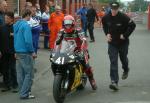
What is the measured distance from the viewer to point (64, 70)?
10.2 meters

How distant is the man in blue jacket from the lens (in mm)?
10266

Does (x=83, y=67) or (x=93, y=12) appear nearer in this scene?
(x=83, y=67)

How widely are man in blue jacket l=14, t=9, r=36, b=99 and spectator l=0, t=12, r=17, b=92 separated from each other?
77cm

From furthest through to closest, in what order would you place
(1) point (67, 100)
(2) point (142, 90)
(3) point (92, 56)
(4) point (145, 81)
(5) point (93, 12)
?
(5) point (93, 12) < (3) point (92, 56) < (4) point (145, 81) < (2) point (142, 90) < (1) point (67, 100)

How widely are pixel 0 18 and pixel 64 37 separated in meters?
1.98

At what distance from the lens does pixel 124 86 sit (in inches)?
475

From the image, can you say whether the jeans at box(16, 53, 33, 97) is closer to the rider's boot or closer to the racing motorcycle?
the racing motorcycle

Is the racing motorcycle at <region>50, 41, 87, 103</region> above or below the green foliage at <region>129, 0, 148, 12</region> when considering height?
above

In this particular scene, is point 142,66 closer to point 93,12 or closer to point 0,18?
point 0,18

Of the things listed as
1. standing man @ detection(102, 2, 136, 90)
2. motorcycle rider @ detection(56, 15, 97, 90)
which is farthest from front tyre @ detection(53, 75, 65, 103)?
standing man @ detection(102, 2, 136, 90)

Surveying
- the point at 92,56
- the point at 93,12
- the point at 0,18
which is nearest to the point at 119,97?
the point at 0,18

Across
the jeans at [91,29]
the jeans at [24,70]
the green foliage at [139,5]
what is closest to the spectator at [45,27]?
the jeans at [91,29]

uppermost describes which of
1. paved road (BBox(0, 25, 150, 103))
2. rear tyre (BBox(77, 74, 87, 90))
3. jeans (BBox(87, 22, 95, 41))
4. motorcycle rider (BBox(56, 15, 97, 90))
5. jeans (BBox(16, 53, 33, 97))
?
motorcycle rider (BBox(56, 15, 97, 90))

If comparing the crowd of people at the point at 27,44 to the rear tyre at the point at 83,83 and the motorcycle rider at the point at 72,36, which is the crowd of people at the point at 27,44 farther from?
the rear tyre at the point at 83,83
